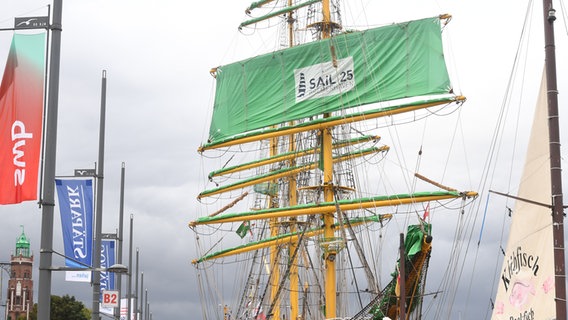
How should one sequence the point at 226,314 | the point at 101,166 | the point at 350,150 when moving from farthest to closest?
the point at 226,314
the point at 350,150
the point at 101,166

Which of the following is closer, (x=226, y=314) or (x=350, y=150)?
(x=350, y=150)

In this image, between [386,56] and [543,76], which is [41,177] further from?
[386,56]

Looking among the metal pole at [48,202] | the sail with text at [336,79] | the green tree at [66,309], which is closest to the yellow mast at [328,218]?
the sail with text at [336,79]

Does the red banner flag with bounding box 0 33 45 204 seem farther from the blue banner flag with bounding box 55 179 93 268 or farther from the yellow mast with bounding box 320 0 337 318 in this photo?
the yellow mast with bounding box 320 0 337 318

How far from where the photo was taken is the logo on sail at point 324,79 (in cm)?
3662

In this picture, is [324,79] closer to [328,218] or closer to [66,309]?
[328,218]

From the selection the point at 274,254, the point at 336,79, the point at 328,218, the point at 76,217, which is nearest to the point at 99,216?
the point at 76,217

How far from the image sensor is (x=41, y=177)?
14.0 meters

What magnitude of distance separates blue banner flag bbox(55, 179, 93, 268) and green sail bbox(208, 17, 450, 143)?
16871 millimetres

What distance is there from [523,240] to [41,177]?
312 inches

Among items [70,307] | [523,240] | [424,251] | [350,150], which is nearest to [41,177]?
[523,240]

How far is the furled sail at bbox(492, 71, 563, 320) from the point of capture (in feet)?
51.3

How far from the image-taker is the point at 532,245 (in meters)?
16.0

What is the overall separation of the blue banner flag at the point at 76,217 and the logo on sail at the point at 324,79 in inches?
688
